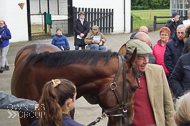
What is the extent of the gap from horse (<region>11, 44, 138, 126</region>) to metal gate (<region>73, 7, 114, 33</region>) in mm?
15198

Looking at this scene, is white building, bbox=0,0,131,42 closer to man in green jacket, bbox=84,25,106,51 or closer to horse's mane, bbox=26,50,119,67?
man in green jacket, bbox=84,25,106,51

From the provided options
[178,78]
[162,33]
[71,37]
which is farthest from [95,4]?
[178,78]

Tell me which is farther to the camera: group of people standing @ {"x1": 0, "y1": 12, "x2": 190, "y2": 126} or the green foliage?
the green foliage

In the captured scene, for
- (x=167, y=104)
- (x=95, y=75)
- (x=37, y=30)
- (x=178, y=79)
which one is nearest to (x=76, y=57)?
Result: (x=95, y=75)

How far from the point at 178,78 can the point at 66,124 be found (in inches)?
82.2

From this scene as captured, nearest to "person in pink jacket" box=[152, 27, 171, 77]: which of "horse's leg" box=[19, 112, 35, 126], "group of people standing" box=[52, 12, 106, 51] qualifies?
"horse's leg" box=[19, 112, 35, 126]

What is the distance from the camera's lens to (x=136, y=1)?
45.2 metres

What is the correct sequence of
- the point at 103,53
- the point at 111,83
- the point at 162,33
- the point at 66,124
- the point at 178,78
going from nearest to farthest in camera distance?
1. the point at 66,124
2. the point at 111,83
3. the point at 103,53
4. the point at 178,78
5. the point at 162,33

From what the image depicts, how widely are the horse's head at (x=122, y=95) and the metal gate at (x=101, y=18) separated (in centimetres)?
1550

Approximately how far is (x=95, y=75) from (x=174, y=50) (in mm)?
2963

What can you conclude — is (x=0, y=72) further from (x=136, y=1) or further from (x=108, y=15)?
(x=136, y=1)

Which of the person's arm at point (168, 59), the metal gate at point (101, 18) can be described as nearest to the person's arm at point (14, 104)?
the person's arm at point (168, 59)

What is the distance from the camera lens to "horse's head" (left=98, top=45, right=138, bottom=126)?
2828mm

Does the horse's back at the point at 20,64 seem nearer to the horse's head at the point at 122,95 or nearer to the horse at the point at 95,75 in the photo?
the horse at the point at 95,75
